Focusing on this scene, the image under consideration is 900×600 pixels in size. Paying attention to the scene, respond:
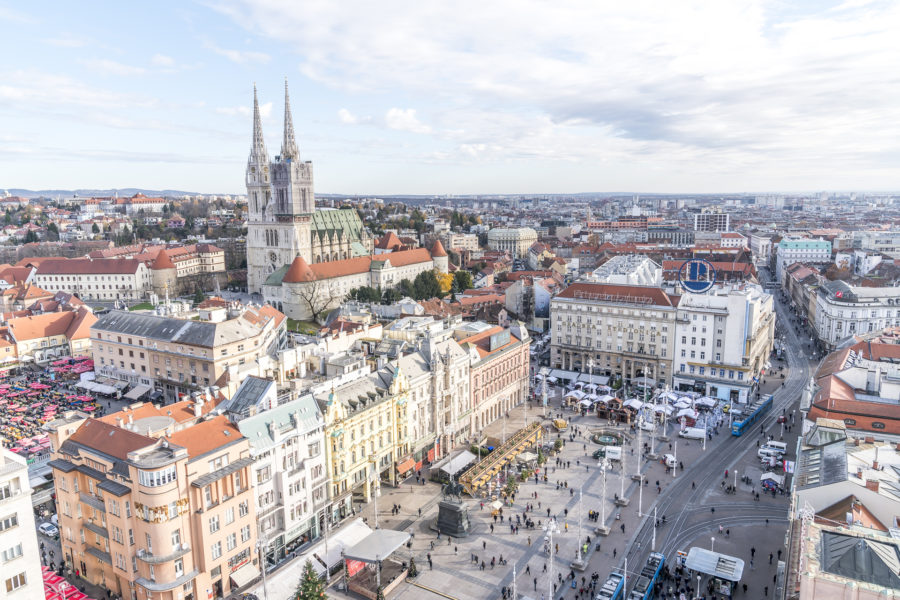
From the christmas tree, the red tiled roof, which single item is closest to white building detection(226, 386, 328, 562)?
the christmas tree

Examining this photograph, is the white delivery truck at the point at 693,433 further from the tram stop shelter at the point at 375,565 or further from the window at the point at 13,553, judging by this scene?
the window at the point at 13,553

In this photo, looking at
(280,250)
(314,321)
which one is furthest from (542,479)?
(280,250)

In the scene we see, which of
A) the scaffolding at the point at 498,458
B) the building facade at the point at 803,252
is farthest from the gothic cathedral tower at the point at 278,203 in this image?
the building facade at the point at 803,252

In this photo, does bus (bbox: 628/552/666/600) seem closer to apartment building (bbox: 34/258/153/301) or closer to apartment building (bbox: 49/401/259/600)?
apartment building (bbox: 49/401/259/600)

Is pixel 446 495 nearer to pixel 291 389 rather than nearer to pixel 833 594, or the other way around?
pixel 291 389

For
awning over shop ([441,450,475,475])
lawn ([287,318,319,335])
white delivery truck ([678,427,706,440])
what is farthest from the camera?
lawn ([287,318,319,335])

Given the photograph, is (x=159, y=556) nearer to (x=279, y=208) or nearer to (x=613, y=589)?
(x=613, y=589)
